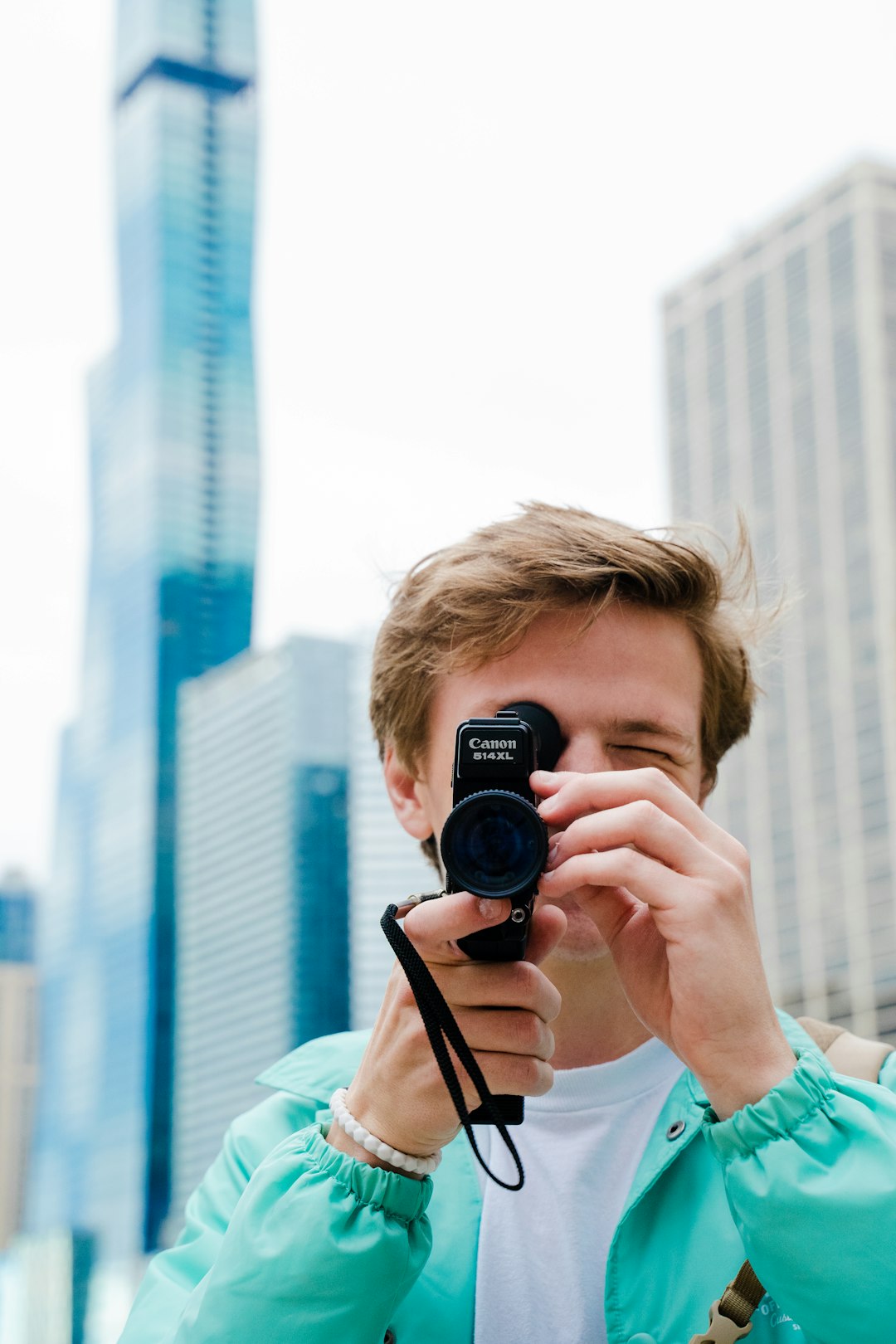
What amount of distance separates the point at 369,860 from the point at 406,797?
910 centimetres

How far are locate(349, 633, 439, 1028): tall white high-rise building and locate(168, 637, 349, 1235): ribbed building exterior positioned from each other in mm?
1180

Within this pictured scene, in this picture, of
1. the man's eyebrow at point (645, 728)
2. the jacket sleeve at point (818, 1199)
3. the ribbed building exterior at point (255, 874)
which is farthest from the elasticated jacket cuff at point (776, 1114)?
the ribbed building exterior at point (255, 874)

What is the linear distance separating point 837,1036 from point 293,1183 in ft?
1.91

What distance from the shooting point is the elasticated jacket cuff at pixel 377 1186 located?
119 centimetres

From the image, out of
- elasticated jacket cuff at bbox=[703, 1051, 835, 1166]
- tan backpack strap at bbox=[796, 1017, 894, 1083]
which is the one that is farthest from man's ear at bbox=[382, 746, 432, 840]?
elasticated jacket cuff at bbox=[703, 1051, 835, 1166]

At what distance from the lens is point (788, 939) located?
55156 mm

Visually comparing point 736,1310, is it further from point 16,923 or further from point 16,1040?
point 16,923

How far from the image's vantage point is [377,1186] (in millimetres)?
1189

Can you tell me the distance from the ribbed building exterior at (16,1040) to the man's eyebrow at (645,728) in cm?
1082

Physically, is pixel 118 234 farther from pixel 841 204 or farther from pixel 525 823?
pixel 841 204

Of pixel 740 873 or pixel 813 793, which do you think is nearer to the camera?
pixel 740 873

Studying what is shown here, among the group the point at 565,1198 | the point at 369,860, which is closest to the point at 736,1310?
the point at 565,1198

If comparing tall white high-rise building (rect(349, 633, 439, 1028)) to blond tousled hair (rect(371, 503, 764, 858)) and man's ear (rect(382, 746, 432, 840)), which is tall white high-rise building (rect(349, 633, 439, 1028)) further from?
blond tousled hair (rect(371, 503, 764, 858))

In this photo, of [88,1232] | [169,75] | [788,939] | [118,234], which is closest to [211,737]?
[118,234]
